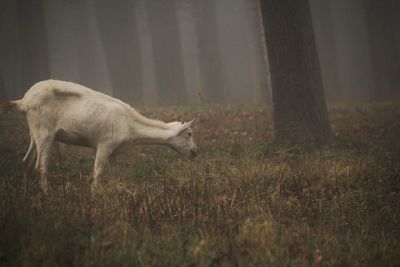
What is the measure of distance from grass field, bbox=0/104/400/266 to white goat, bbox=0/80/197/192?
410mm

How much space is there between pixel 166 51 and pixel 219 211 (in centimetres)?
1761

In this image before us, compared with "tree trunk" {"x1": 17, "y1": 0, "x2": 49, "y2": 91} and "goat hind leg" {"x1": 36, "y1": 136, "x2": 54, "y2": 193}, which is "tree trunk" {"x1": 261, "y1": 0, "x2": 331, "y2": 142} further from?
"tree trunk" {"x1": 17, "y1": 0, "x2": 49, "y2": 91}

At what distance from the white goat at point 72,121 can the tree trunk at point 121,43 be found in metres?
16.1

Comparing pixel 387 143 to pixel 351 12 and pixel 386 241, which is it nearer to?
pixel 386 241

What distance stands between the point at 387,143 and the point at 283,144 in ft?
6.46

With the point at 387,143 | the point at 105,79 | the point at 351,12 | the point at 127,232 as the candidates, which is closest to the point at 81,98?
the point at 127,232

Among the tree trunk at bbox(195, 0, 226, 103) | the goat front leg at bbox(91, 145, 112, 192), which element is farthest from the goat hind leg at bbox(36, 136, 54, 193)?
the tree trunk at bbox(195, 0, 226, 103)

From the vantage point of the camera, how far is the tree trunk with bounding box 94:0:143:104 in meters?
23.3

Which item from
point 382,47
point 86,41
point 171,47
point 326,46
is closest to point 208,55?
point 171,47

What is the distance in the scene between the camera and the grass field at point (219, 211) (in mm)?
3953

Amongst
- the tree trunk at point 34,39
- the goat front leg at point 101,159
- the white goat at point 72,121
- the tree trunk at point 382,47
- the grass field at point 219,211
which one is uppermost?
the tree trunk at point 34,39

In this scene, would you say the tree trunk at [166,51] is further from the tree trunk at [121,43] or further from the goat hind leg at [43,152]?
the goat hind leg at [43,152]

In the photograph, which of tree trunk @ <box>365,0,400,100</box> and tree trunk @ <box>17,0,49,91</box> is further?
tree trunk @ <box>17,0,49,91</box>

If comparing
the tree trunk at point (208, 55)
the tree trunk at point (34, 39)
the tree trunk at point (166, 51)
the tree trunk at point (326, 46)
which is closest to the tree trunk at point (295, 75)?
the tree trunk at point (166, 51)
